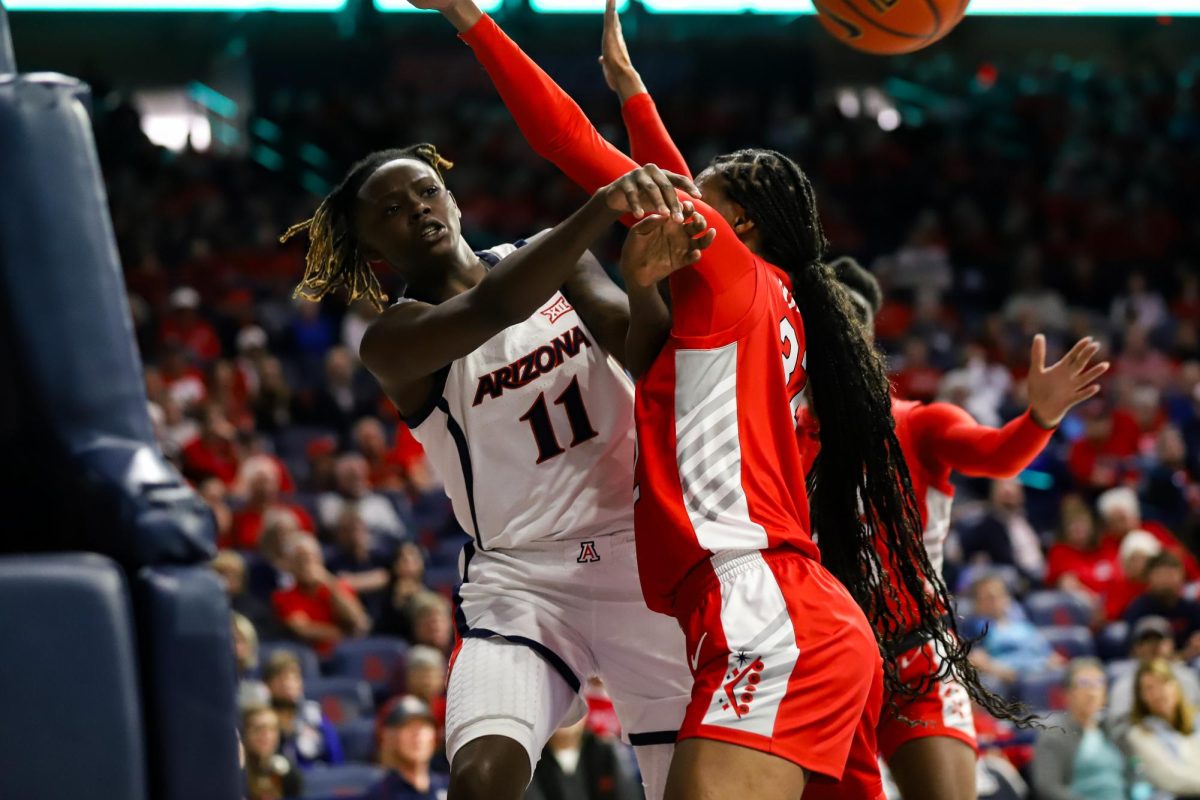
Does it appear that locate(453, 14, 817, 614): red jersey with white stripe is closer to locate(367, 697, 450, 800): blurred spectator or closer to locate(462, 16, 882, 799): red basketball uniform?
locate(462, 16, 882, 799): red basketball uniform

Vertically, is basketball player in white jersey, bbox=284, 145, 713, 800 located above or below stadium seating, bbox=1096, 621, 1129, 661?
A: above

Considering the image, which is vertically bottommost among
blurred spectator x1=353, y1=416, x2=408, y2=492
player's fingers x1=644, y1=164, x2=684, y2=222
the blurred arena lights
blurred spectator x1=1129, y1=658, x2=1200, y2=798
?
blurred spectator x1=1129, y1=658, x2=1200, y2=798

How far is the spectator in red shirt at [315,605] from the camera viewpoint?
714 centimetres

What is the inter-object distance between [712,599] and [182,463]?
18.8ft

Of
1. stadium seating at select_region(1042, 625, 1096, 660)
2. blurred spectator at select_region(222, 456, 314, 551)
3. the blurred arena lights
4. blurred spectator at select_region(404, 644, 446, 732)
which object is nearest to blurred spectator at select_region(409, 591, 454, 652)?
blurred spectator at select_region(404, 644, 446, 732)

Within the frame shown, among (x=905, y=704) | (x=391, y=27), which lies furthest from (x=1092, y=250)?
(x=905, y=704)

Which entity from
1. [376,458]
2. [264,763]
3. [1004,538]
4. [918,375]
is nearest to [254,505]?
[376,458]

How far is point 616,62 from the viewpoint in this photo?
3.36 metres

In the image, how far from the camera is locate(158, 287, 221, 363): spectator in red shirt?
10094 mm

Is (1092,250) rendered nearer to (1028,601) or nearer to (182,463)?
(1028,601)

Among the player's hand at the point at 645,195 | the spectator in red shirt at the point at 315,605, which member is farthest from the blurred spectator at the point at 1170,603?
the player's hand at the point at 645,195

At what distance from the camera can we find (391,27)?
51.6 ft

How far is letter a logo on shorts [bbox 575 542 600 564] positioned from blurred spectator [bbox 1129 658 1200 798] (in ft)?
14.5

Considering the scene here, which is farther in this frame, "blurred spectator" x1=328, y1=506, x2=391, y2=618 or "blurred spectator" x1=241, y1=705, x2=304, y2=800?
"blurred spectator" x1=328, y1=506, x2=391, y2=618
